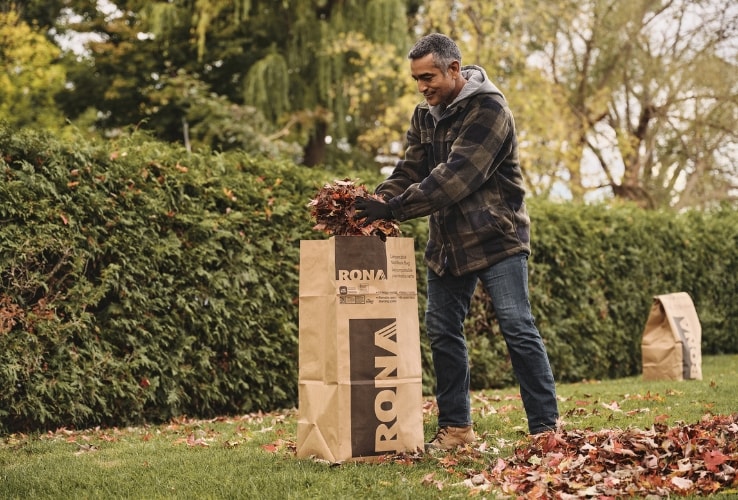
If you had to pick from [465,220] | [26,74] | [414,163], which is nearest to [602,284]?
[414,163]

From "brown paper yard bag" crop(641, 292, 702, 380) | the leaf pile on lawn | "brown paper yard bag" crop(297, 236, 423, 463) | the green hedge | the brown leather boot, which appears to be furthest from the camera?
"brown paper yard bag" crop(641, 292, 702, 380)

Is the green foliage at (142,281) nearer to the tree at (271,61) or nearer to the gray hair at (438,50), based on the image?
the gray hair at (438,50)

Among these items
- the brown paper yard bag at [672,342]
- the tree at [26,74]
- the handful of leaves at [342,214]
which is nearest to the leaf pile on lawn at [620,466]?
the handful of leaves at [342,214]

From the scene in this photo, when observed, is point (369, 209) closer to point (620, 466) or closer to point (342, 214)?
point (342, 214)

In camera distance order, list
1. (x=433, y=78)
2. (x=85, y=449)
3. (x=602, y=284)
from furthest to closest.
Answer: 1. (x=602, y=284)
2. (x=85, y=449)
3. (x=433, y=78)

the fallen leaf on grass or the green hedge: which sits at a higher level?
the green hedge

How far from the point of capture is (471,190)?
12.5 ft

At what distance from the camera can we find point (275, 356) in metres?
6.54

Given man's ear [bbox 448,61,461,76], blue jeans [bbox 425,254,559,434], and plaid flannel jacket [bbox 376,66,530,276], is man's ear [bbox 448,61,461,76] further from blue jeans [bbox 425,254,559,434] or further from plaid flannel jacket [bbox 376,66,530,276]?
blue jeans [bbox 425,254,559,434]

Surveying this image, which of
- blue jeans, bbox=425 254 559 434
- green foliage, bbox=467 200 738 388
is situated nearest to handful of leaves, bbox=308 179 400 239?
blue jeans, bbox=425 254 559 434

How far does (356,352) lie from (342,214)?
654 mm

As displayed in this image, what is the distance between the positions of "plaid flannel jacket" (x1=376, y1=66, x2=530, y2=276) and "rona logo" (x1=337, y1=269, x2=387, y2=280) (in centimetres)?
28

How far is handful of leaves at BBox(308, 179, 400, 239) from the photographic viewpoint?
12.4 feet

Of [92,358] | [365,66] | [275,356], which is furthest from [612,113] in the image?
[92,358]
